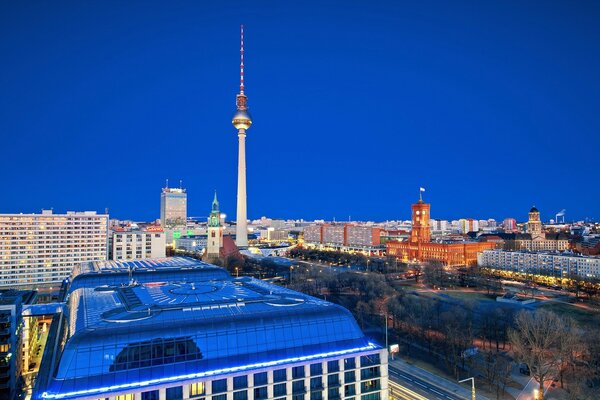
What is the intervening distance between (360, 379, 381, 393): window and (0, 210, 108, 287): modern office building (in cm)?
9706

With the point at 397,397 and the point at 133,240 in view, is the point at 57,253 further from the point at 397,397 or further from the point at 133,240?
the point at 397,397

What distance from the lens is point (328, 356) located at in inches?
1341

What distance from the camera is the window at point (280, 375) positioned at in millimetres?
32156

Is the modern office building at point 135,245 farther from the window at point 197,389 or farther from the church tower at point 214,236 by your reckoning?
the window at point 197,389

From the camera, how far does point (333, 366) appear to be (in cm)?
3438

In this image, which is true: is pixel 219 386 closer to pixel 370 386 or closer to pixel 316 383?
pixel 316 383

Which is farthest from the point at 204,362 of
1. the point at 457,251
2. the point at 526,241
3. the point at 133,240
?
the point at 526,241

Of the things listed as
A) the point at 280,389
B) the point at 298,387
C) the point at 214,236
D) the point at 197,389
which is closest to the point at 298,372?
the point at 298,387

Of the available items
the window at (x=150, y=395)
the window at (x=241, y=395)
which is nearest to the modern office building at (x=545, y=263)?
the window at (x=241, y=395)

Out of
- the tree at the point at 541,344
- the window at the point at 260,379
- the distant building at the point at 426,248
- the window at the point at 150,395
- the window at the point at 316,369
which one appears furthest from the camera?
the distant building at the point at 426,248

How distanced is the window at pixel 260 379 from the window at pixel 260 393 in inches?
13.9

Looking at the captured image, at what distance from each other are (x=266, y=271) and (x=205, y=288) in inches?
3221

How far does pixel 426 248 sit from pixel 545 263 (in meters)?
48.1

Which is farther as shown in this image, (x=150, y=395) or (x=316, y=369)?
(x=316, y=369)
